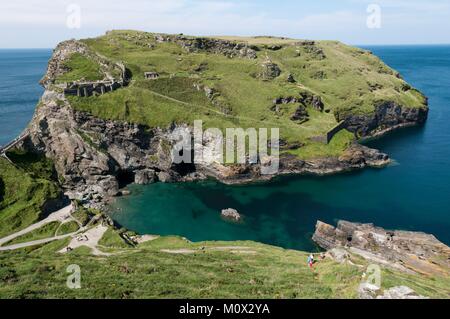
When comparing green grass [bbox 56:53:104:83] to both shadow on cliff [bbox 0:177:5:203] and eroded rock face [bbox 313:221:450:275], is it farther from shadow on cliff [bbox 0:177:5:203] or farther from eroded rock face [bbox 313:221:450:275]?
eroded rock face [bbox 313:221:450:275]

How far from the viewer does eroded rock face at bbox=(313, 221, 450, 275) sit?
58.6m

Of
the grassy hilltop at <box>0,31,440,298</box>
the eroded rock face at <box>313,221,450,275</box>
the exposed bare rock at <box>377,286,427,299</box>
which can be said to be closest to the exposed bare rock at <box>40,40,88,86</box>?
the grassy hilltop at <box>0,31,440,298</box>

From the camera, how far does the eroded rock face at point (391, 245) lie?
58.6 m

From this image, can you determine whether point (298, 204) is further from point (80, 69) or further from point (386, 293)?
point (80, 69)

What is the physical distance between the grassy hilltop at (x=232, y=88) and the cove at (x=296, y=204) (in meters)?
18.2

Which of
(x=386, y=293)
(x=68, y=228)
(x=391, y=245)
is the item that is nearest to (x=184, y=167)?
(x=68, y=228)

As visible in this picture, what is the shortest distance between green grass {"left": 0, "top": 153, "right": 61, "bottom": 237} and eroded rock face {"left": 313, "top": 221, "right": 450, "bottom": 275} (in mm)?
58427

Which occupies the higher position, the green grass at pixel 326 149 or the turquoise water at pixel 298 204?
the green grass at pixel 326 149

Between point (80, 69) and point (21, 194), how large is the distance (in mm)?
64431

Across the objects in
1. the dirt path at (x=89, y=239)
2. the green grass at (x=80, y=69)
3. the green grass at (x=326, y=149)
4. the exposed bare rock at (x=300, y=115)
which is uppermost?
the green grass at (x=80, y=69)

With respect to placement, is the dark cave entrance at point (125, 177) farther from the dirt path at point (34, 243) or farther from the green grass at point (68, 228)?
the dirt path at point (34, 243)

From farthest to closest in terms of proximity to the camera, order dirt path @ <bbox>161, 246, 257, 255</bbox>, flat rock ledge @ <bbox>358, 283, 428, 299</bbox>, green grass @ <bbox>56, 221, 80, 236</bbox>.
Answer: green grass @ <bbox>56, 221, 80, 236</bbox>
dirt path @ <bbox>161, 246, 257, 255</bbox>
flat rock ledge @ <bbox>358, 283, 428, 299</bbox>

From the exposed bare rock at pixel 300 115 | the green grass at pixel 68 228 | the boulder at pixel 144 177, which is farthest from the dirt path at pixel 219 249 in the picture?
the exposed bare rock at pixel 300 115
